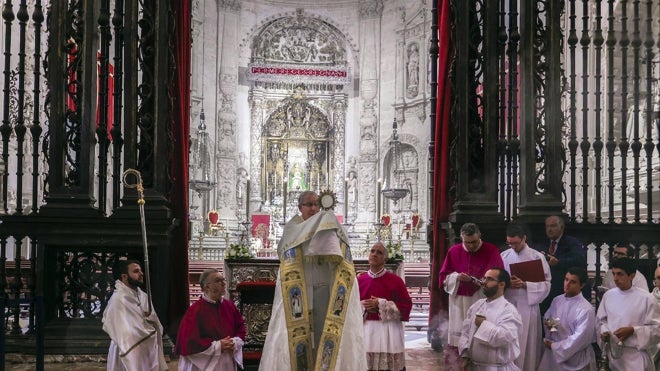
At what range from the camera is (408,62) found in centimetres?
2383

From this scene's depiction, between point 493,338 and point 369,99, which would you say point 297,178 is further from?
point 493,338

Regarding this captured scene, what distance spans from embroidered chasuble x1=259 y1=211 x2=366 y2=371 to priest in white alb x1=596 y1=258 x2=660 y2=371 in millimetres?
2179

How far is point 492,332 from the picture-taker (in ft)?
19.1

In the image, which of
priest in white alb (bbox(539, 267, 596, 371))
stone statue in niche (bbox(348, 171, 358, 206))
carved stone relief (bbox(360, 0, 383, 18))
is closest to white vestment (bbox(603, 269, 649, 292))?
priest in white alb (bbox(539, 267, 596, 371))

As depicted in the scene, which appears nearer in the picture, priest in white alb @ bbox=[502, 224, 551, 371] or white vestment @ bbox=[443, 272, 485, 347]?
priest in white alb @ bbox=[502, 224, 551, 371]

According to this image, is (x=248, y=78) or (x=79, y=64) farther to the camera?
(x=248, y=78)

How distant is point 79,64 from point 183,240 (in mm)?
2374

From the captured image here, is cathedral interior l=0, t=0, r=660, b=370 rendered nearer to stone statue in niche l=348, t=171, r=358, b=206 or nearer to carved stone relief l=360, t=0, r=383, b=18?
stone statue in niche l=348, t=171, r=358, b=206

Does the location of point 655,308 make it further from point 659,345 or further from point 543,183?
point 543,183

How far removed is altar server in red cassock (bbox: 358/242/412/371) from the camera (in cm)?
636

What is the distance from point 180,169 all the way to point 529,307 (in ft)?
14.4

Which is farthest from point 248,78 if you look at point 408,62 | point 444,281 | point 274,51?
point 444,281

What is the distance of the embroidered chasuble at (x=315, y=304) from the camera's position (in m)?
5.79

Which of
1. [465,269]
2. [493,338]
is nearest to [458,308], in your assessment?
[465,269]
